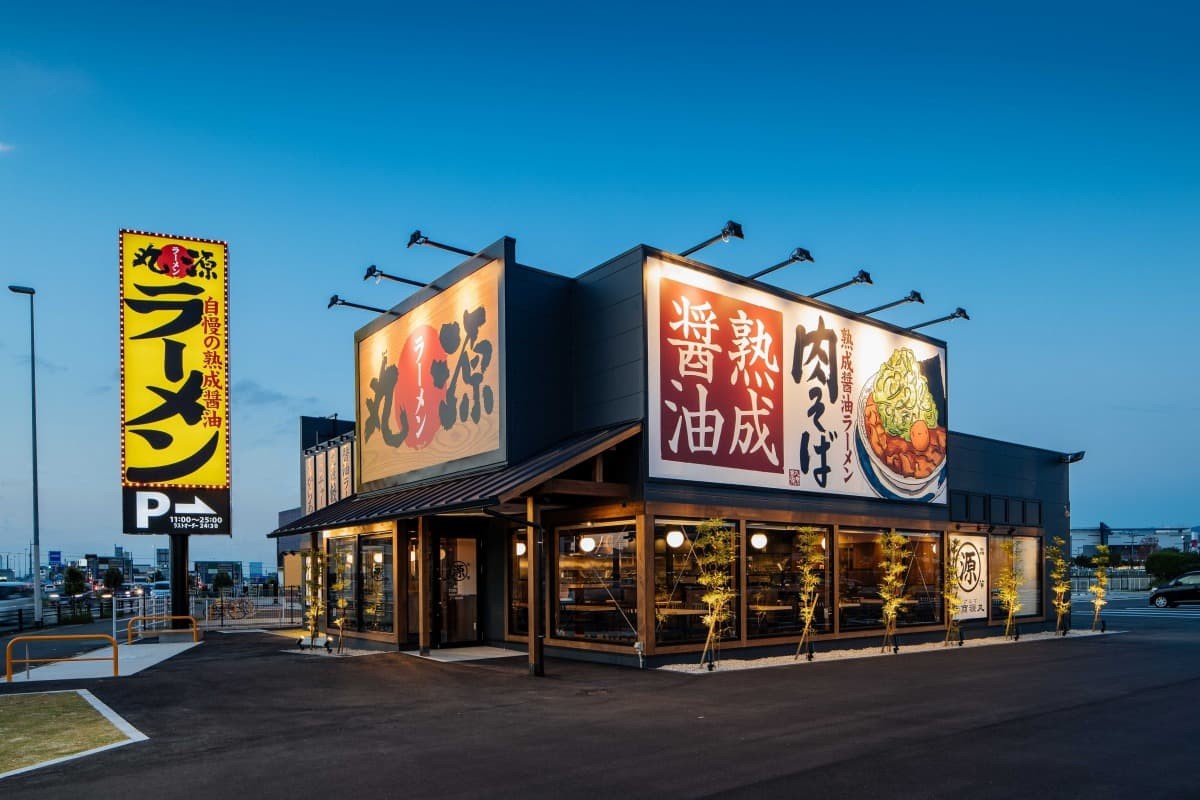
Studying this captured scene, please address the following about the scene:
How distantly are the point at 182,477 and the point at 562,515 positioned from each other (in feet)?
34.7

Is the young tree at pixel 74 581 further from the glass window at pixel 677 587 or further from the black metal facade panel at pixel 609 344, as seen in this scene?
the glass window at pixel 677 587

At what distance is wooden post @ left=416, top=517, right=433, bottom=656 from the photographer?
18688mm

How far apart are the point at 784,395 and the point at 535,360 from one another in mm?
5497

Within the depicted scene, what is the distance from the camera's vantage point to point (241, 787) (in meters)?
7.36

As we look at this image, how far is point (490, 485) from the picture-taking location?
1527 centimetres

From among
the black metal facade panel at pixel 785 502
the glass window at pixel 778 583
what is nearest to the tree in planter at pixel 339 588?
the black metal facade panel at pixel 785 502

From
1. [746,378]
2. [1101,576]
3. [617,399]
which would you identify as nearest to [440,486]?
[617,399]

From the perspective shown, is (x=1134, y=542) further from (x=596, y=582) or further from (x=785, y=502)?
(x=596, y=582)

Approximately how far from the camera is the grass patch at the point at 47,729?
8.69m

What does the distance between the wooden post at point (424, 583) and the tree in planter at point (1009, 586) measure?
15026 millimetres

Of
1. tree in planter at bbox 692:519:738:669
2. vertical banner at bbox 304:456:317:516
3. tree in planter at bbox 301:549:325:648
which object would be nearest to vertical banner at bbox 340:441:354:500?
vertical banner at bbox 304:456:317:516

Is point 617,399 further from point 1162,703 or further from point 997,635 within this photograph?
point 997,635

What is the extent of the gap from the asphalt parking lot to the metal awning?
282 centimetres

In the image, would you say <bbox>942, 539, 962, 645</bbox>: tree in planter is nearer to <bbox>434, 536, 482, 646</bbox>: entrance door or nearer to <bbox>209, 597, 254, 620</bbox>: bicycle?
<bbox>434, 536, 482, 646</bbox>: entrance door
